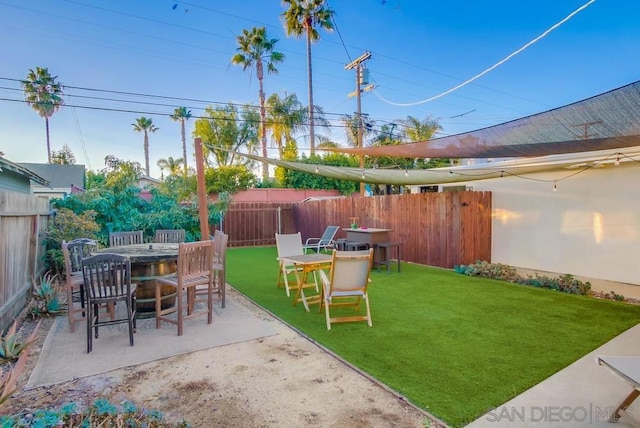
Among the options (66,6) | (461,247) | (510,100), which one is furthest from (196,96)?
(510,100)

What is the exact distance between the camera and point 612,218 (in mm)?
6176

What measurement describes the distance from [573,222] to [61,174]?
70.5 ft

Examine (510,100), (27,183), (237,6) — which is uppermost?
(237,6)

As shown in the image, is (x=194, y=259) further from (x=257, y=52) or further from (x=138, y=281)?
(x=257, y=52)

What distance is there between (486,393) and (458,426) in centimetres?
52

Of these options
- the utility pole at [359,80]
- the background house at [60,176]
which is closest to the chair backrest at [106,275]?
the utility pole at [359,80]

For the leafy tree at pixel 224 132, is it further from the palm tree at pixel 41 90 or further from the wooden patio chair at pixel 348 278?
the wooden patio chair at pixel 348 278

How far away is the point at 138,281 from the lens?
4426 millimetres

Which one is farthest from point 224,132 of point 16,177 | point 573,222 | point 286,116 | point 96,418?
point 96,418

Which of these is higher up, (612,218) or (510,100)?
(510,100)

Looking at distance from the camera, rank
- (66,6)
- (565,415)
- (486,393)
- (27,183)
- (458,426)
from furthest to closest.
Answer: (27,183) → (66,6) → (486,393) → (565,415) → (458,426)

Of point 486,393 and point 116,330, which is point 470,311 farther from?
point 116,330

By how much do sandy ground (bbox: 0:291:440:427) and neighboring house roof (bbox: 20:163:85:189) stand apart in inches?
677

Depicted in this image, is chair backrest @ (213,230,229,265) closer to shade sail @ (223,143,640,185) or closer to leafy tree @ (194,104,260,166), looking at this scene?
shade sail @ (223,143,640,185)
